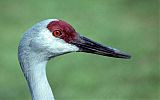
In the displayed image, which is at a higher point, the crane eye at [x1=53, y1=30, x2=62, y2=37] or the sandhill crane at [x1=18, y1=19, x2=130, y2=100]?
the crane eye at [x1=53, y1=30, x2=62, y2=37]

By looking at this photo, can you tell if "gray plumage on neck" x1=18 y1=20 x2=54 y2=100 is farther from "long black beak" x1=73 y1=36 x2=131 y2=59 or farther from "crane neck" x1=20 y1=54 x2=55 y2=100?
"long black beak" x1=73 y1=36 x2=131 y2=59

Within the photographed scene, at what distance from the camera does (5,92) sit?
939 centimetres

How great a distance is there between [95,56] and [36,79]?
4.85m

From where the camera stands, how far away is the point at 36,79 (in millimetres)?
5785

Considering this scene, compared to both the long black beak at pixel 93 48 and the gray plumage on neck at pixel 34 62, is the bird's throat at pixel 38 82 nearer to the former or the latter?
the gray plumage on neck at pixel 34 62

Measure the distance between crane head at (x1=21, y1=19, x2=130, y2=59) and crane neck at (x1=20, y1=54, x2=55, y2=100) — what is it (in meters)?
0.12

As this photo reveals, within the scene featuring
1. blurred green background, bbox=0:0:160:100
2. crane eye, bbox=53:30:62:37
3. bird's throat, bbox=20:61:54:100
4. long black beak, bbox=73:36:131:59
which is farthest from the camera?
blurred green background, bbox=0:0:160:100

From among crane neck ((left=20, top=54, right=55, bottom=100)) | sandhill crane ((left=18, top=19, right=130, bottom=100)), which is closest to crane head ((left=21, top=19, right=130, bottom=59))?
sandhill crane ((left=18, top=19, right=130, bottom=100))

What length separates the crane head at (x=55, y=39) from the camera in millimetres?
5762

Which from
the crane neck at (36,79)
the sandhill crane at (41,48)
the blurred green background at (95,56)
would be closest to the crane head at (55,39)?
the sandhill crane at (41,48)

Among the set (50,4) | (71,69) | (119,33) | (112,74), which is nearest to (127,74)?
(112,74)

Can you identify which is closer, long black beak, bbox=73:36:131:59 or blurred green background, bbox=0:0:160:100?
long black beak, bbox=73:36:131:59

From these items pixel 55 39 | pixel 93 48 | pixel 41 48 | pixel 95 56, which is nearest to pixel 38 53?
pixel 41 48

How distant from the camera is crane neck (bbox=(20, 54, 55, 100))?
5.73 metres
